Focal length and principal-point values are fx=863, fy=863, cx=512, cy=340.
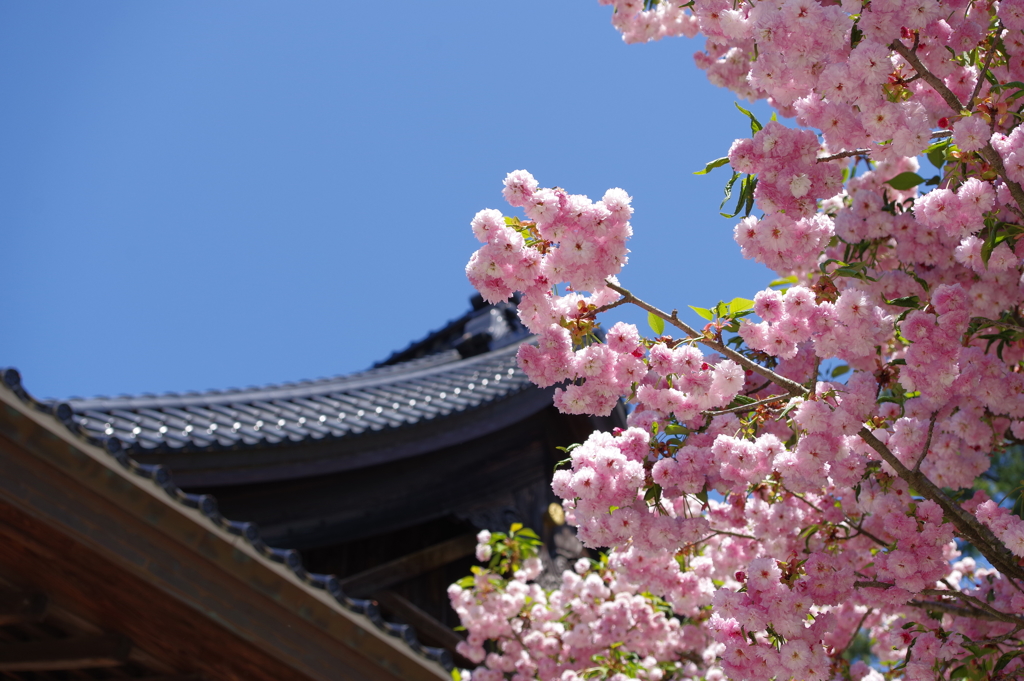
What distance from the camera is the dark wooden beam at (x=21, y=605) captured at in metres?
3.83

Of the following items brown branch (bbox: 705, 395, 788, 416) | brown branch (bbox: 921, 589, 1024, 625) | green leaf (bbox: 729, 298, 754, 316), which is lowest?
brown branch (bbox: 921, 589, 1024, 625)

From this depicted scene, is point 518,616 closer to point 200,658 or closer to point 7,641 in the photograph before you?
point 200,658

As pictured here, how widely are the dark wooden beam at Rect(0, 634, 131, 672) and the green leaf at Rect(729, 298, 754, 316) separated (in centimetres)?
312

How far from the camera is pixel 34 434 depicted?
309 cm

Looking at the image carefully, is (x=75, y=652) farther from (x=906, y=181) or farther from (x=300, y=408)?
(x=906, y=181)

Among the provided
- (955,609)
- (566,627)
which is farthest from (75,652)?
(955,609)

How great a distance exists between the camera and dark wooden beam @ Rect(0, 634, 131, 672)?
3930mm

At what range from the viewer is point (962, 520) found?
3141 millimetres

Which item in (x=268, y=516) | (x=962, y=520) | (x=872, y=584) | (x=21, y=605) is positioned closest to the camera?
(x=962, y=520)

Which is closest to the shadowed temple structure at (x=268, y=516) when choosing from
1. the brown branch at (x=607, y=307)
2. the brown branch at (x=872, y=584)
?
the brown branch at (x=607, y=307)

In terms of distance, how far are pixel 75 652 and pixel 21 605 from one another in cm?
32

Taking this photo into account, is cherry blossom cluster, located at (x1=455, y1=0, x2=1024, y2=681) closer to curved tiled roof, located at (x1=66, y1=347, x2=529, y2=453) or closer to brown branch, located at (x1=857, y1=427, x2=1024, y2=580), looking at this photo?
brown branch, located at (x1=857, y1=427, x2=1024, y2=580)

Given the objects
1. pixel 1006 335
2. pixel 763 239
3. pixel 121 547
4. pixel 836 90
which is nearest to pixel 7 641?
pixel 121 547

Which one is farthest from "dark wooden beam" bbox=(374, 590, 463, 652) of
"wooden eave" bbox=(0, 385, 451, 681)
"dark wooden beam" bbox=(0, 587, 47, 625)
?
"dark wooden beam" bbox=(0, 587, 47, 625)
